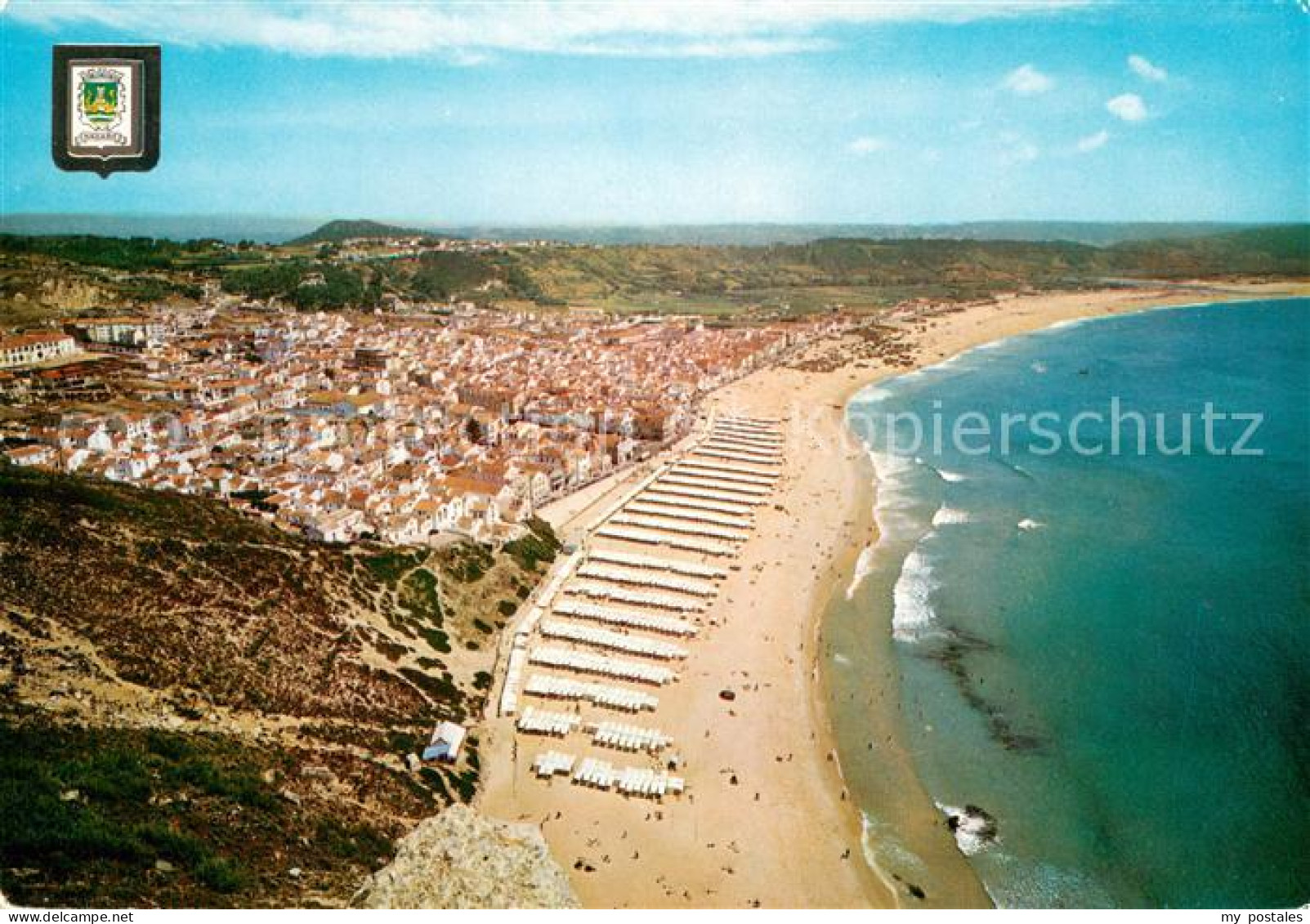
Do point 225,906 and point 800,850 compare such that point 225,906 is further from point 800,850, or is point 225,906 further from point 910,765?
point 910,765

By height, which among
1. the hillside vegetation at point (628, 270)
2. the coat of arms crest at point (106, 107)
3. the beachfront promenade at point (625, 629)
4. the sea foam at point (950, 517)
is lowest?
the beachfront promenade at point (625, 629)

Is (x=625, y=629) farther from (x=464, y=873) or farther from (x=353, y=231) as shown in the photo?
(x=353, y=231)

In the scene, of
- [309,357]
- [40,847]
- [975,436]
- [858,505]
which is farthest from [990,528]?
[309,357]

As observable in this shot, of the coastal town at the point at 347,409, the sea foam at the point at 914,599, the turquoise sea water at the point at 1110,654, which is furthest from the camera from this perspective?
the coastal town at the point at 347,409

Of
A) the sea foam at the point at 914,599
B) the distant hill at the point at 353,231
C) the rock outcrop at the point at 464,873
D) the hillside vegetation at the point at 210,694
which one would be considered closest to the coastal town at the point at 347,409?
the hillside vegetation at the point at 210,694

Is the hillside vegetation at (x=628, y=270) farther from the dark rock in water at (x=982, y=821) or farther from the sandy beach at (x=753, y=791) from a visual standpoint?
the dark rock in water at (x=982, y=821)

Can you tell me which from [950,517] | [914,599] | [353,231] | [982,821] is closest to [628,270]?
[353,231]

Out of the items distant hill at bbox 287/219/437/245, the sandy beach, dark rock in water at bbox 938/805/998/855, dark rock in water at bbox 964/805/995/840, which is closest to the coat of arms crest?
the sandy beach
